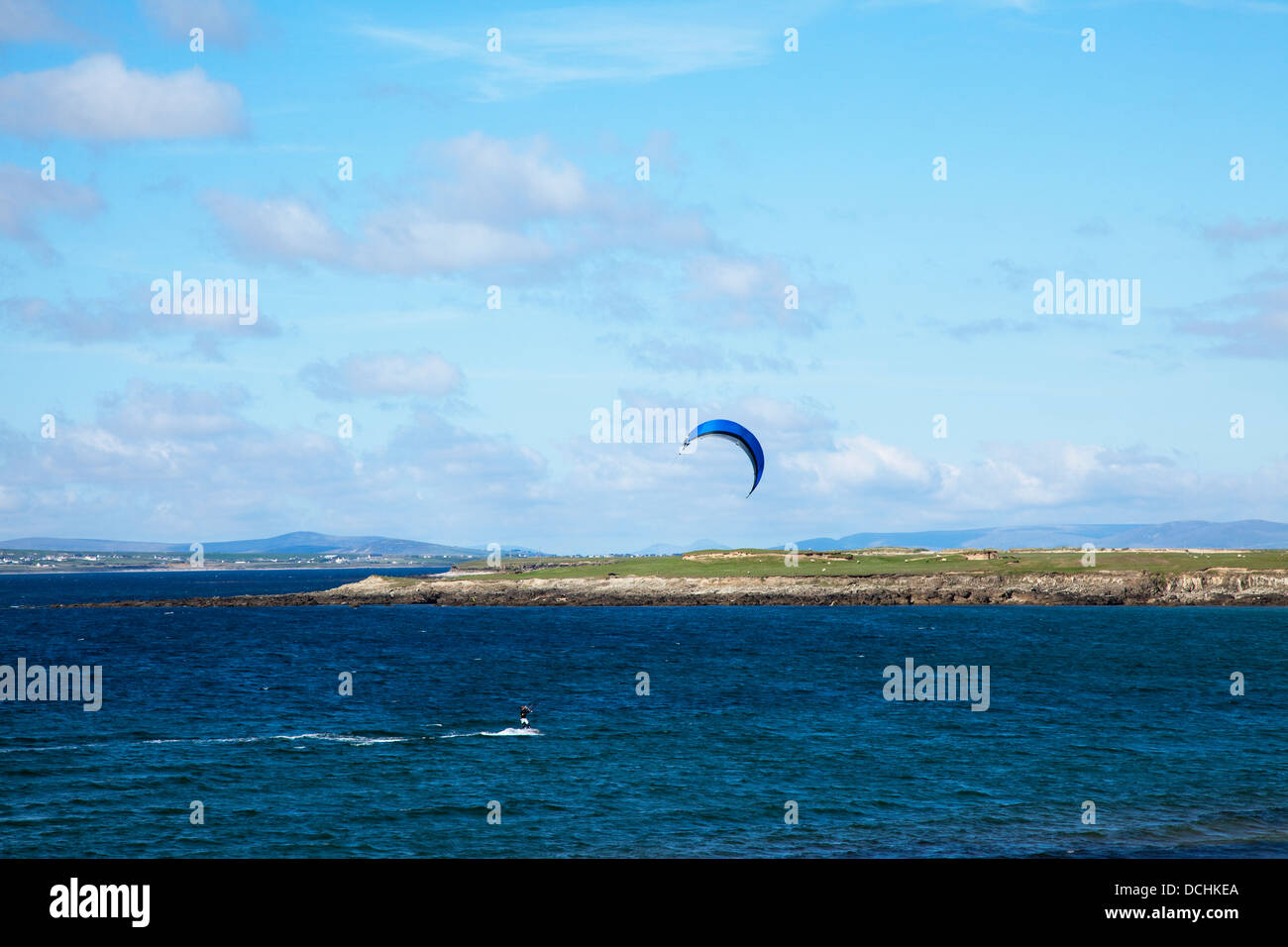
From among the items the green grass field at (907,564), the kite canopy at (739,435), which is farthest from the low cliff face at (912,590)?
the kite canopy at (739,435)

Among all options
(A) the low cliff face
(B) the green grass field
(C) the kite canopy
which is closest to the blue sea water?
(C) the kite canopy

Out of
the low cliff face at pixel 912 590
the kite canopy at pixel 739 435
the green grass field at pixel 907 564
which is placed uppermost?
the kite canopy at pixel 739 435

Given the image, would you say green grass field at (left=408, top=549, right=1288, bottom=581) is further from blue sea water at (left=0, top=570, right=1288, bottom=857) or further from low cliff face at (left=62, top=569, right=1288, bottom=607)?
blue sea water at (left=0, top=570, right=1288, bottom=857)

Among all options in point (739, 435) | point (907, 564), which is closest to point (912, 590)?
point (907, 564)

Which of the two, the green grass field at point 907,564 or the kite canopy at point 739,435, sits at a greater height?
the kite canopy at point 739,435

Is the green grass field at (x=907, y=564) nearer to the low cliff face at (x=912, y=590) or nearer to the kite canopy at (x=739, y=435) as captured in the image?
the low cliff face at (x=912, y=590)
